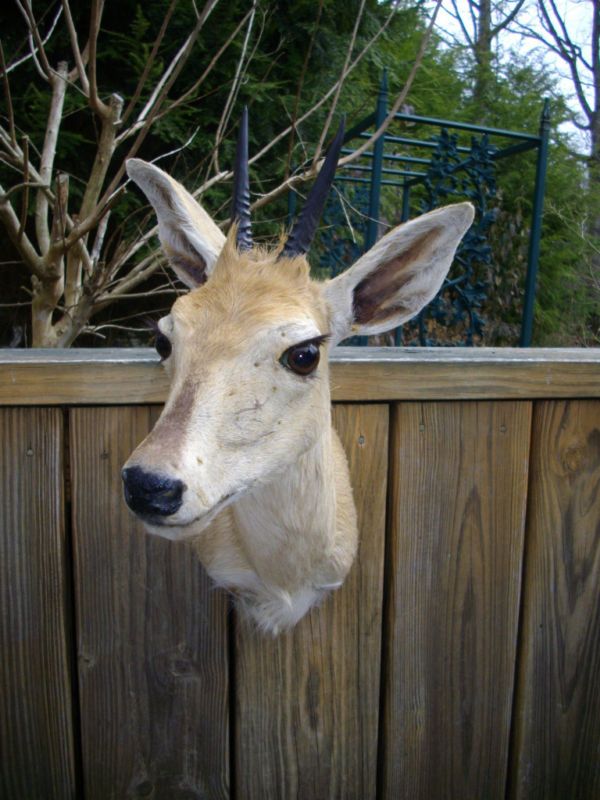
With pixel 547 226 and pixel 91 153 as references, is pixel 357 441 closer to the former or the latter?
pixel 91 153

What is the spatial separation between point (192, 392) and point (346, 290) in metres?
0.52

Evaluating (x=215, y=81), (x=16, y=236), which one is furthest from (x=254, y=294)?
(x=215, y=81)

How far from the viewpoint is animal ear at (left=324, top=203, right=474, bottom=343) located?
4.41 feet

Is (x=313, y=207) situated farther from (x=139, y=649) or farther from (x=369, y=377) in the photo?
(x=139, y=649)

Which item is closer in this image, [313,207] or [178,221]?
[313,207]

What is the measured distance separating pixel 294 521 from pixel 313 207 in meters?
0.70

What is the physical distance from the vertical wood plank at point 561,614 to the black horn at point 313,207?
35.8 inches

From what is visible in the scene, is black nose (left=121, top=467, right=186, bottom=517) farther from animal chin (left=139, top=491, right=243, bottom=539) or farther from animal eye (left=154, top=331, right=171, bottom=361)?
animal eye (left=154, top=331, right=171, bottom=361)

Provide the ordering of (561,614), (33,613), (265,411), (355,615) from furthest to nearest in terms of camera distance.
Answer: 1. (561,614)
2. (355,615)
3. (33,613)
4. (265,411)

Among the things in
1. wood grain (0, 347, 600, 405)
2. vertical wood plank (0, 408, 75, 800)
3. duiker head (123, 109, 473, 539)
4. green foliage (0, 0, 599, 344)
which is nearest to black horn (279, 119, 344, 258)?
duiker head (123, 109, 473, 539)

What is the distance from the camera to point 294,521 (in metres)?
1.33

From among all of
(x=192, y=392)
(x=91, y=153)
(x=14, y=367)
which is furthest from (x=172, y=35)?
(x=192, y=392)

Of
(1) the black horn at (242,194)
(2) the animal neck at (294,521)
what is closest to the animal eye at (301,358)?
(2) the animal neck at (294,521)

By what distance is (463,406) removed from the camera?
1.67 metres
